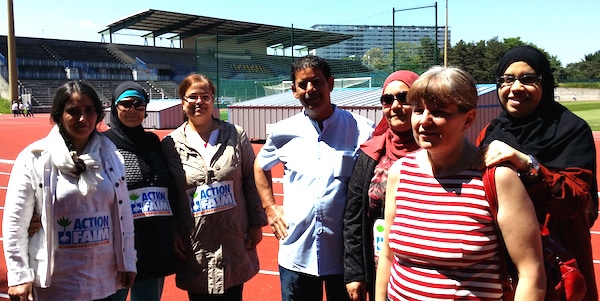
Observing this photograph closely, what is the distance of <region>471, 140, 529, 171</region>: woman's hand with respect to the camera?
5.94 feet

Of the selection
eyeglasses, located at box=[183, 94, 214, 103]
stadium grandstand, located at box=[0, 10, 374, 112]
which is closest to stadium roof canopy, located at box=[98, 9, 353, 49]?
stadium grandstand, located at box=[0, 10, 374, 112]

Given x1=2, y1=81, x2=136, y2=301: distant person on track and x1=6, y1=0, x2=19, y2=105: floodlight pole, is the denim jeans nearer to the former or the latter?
x1=2, y1=81, x2=136, y2=301: distant person on track

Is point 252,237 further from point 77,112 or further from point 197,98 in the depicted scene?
point 77,112

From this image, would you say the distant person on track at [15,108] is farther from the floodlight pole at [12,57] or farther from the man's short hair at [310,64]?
the man's short hair at [310,64]

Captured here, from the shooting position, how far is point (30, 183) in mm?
2588

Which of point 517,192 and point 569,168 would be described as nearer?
point 517,192

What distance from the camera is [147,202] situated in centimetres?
312

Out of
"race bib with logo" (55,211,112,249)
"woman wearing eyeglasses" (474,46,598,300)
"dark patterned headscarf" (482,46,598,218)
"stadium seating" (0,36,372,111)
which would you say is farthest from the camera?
"stadium seating" (0,36,372,111)

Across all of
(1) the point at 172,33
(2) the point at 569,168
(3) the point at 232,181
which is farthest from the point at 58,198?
(1) the point at 172,33

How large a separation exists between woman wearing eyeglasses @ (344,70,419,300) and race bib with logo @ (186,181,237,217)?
876mm

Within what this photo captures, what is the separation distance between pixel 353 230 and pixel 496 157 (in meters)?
1.04

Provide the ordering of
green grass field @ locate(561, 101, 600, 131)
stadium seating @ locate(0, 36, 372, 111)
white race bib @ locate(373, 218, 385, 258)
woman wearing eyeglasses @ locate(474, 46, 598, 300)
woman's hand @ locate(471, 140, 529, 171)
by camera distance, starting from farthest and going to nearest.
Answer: stadium seating @ locate(0, 36, 372, 111) → green grass field @ locate(561, 101, 600, 131) → white race bib @ locate(373, 218, 385, 258) → woman wearing eyeglasses @ locate(474, 46, 598, 300) → woman's hand @ locate(471, 140, 529, 171)

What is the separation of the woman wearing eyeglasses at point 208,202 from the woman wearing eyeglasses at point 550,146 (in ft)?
5.19

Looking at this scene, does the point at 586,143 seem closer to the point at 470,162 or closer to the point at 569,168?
the point at 569,168
